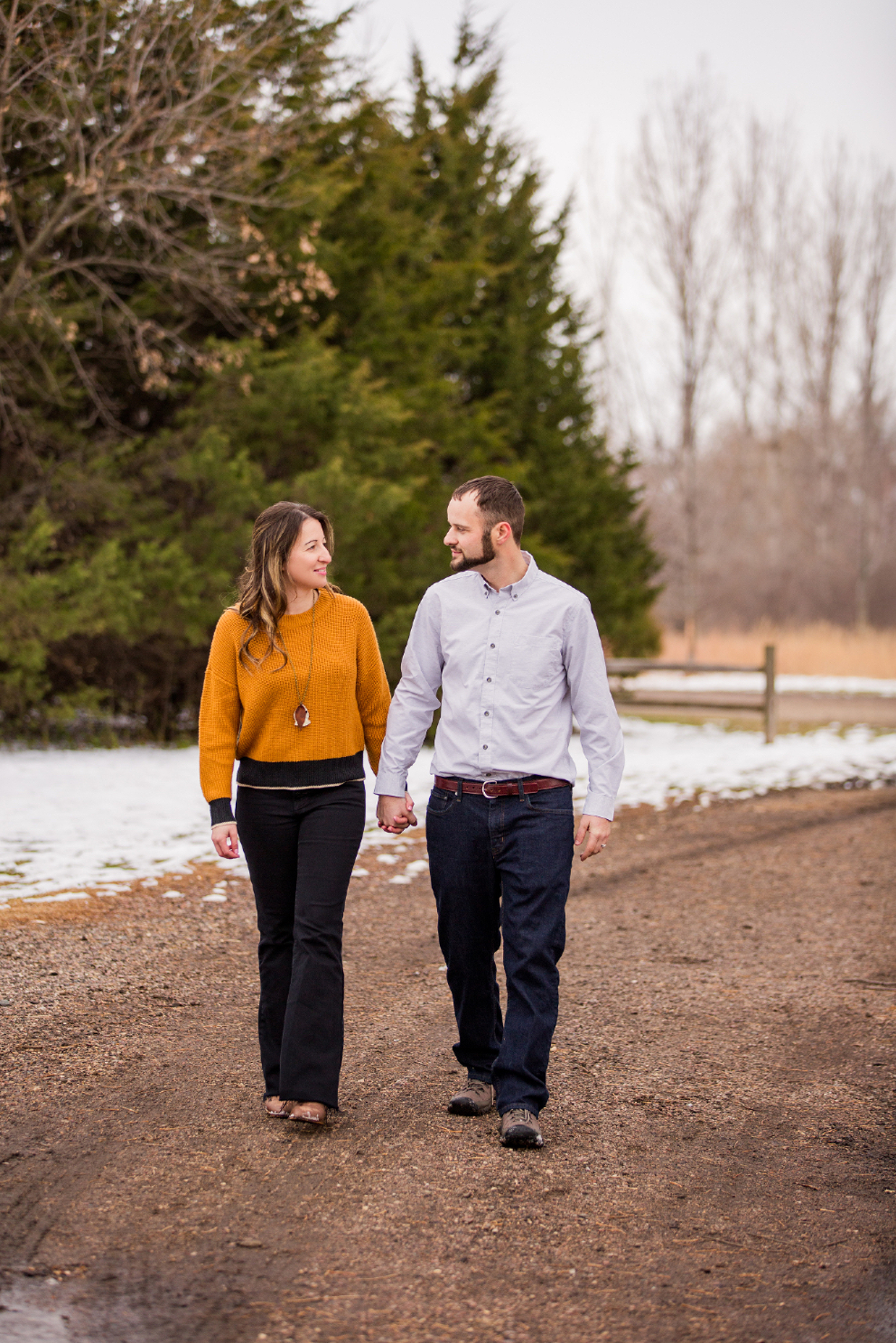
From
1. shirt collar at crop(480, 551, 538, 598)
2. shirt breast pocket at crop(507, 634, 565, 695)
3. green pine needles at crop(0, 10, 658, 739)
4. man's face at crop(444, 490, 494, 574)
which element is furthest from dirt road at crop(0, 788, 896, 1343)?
green pine needles at crop(0, 10, 658, 739)

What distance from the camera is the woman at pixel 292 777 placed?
12.0 ft

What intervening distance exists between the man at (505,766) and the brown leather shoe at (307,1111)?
42 centimetres

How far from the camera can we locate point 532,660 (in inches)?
146

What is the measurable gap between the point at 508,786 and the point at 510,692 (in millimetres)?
277

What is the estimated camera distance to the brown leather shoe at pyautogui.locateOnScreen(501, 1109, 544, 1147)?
356 centimetres

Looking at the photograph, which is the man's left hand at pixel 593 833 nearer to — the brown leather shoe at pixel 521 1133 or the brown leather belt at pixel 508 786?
the brown leather belt at pixel 508 786

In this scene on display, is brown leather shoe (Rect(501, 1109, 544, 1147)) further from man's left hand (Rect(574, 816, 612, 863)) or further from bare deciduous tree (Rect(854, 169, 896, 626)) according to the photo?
bare deciduous tree (Rect(854, 169, 896, 626))

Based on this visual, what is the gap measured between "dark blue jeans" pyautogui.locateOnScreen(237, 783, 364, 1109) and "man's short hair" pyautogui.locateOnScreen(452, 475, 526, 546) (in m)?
0.91

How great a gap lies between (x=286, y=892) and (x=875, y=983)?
2916 millimetres

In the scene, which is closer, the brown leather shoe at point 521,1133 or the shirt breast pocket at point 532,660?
the brown leather shoe at point 521,1133

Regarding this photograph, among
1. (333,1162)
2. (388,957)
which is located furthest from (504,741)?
(388,957)

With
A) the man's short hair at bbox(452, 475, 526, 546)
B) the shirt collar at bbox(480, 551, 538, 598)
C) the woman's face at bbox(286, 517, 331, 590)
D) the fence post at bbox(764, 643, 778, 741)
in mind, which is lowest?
the fence post at bbox(764, 643, 778, 741)

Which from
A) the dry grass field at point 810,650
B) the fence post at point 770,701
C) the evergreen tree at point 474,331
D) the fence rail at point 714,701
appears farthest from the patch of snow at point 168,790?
the dry grass field at point 810,650

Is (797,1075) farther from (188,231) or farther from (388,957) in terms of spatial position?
(188,231)
